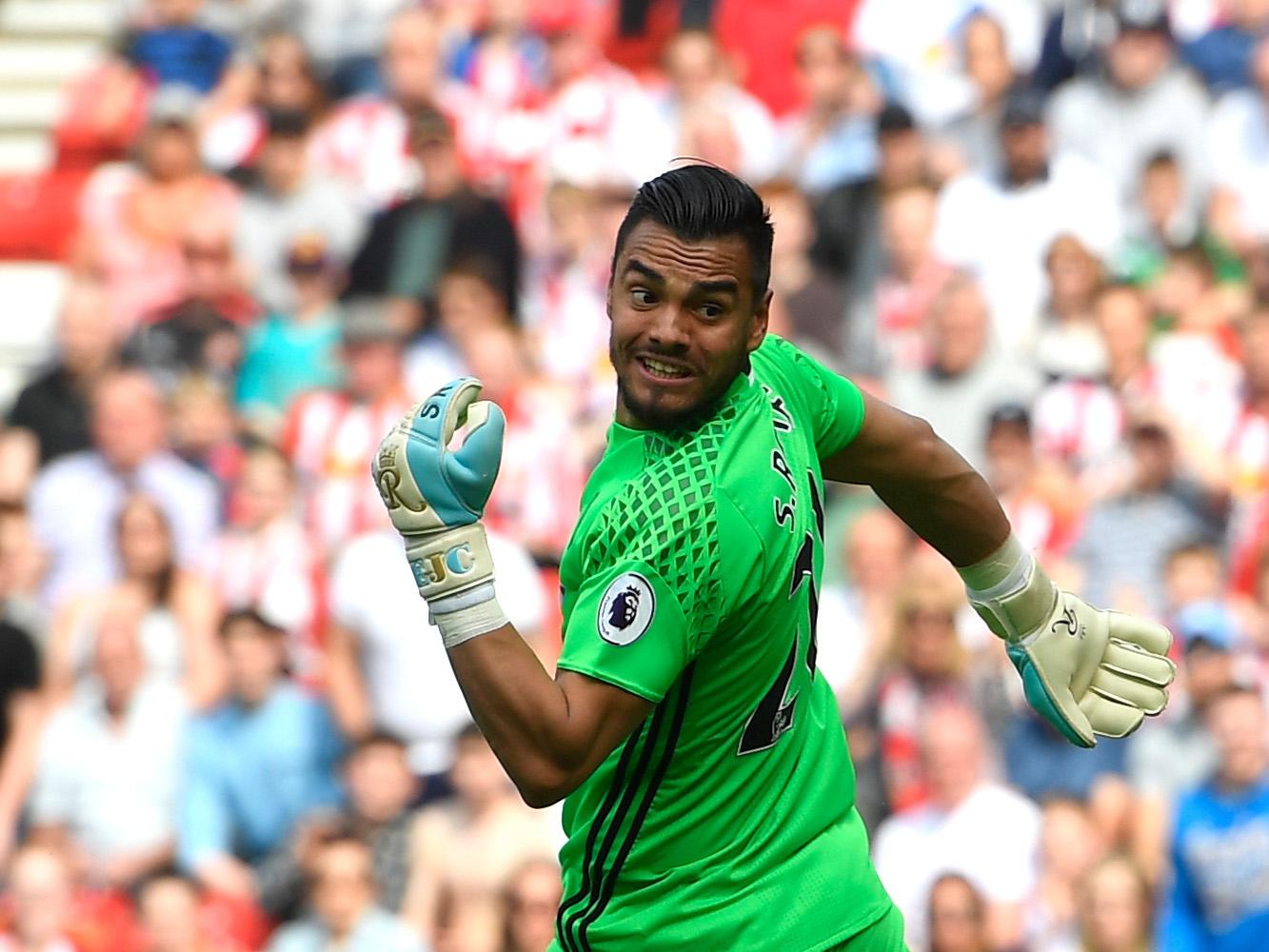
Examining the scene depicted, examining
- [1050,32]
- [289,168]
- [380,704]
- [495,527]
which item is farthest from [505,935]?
[1050,32]

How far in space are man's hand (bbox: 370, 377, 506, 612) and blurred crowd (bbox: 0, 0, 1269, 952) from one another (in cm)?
427

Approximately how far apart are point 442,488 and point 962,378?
19.4ft

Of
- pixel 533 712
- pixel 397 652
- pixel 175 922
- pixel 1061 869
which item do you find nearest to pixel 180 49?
pixel 397 652

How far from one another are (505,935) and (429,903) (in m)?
0.34

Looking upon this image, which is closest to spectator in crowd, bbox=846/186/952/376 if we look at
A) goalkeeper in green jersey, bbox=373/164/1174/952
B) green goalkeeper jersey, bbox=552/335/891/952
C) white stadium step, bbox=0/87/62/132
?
white stadium step, bbox=0/87/62/132

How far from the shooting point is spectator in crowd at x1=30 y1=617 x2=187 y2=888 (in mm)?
8656

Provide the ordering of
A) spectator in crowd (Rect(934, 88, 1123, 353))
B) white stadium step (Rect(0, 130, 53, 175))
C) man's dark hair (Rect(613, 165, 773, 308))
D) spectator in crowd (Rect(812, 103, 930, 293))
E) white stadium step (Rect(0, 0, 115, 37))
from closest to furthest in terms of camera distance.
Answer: man's dark hair (Rect(613, 165, 773, 308))
spectator in crowd (Rect(934, 88, 1123, 353))
spectator in crowd (Rect(812, 103, 930, 293))
white stadium step (Rect(0, 130, 53, 175))
white stadium step (Rect(0, 0, 115, 37))

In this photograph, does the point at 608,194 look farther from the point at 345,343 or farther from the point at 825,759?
the point at 825,759

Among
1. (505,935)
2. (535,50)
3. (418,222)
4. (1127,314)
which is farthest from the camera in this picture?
(535,50)

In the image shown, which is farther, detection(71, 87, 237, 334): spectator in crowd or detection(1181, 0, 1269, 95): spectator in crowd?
detection(71, 87, 237, 334): spectator in crowd

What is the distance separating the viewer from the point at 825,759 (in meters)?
4.20

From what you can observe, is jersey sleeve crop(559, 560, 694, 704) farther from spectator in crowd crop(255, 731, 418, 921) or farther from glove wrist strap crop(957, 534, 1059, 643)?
spectator in crowd crop(255, 731, 418, 921)

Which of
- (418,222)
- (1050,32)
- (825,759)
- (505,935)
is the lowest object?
(505,935)

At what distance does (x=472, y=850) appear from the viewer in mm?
8172
